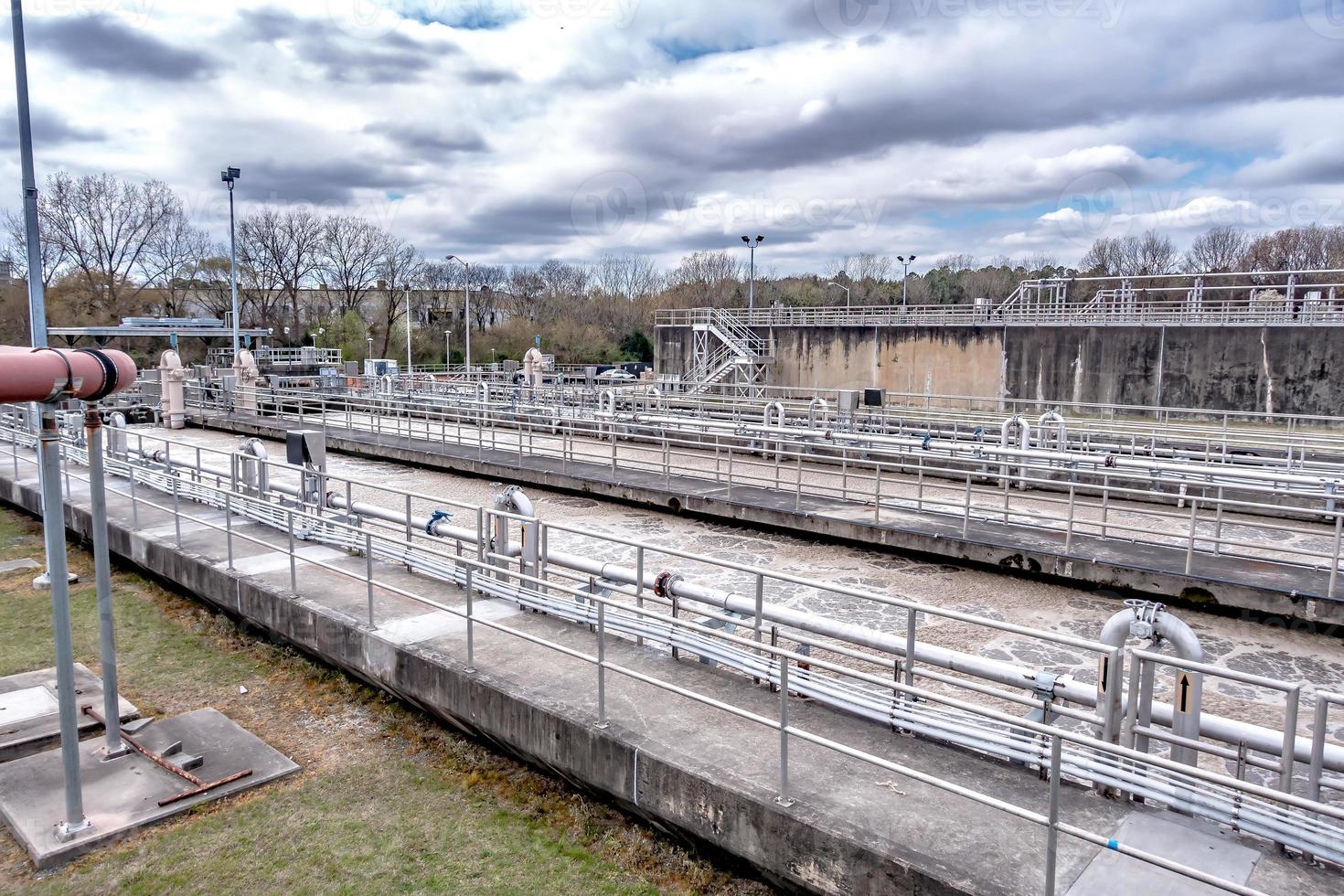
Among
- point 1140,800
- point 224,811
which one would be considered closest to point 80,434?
point 224,811

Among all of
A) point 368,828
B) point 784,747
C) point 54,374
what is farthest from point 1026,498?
point 54,374

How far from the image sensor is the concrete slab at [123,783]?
17.5 ft

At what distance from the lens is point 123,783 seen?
19.6 feet

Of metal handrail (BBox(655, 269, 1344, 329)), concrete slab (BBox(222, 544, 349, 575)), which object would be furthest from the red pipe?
metal handrail (BBox(655, 269, 1344, 329))

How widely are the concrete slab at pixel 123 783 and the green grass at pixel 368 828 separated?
0.33 feet

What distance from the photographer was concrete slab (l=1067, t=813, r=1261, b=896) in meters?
3.90

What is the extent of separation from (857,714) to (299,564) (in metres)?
6.68

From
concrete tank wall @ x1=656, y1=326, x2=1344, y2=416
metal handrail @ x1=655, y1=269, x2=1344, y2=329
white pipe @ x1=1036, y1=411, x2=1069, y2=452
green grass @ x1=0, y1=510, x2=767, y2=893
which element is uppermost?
metal handrail @ x1=655, y1=269, x2=1344, y2=329

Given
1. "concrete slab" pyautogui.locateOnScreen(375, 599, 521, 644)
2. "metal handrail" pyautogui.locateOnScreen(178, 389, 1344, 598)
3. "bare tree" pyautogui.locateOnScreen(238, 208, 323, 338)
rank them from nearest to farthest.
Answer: "concrete slab" pyautogui.locateOnScreen(375, 599, 521, 644) < "metal handrail" pyautogui.locateOnScreen(178, 389, 1344, 598) < "bare tree" pyautogui.locateOnScreen(238, 208, 323, 338)

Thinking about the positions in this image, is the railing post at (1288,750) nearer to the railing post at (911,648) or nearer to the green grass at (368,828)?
the railing post at (911,648)

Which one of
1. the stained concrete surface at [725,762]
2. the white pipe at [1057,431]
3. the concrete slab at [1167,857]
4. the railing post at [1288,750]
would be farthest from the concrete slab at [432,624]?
the white pipe at [1057,431]

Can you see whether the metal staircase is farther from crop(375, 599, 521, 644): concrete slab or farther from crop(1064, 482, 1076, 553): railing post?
crop(375, 599, 521, 644): concrete slab

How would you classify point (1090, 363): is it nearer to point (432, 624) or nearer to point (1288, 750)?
point (432, 624)

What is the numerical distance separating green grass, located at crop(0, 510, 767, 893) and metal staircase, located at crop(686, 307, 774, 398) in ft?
110
